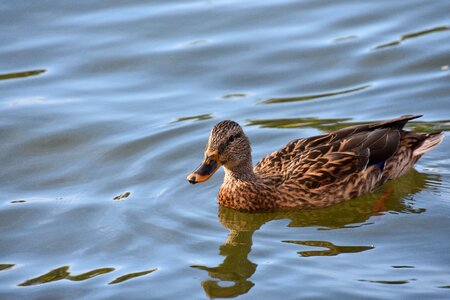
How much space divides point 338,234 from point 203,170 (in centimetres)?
161

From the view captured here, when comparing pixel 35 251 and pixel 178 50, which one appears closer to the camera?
pixel 35 251


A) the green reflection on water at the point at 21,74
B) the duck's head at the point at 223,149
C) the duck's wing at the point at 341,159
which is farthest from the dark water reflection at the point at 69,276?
the green reflection on water at the point at 21,74

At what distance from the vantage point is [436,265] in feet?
29.3

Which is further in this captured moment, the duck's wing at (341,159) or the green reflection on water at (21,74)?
the green reflection on water at (21,74)

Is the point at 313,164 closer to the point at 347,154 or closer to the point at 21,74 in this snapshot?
the point at 347,154

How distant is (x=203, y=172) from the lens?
1035 centimetres

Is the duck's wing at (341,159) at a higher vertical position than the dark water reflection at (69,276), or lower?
higher

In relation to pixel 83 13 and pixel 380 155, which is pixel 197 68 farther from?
pixel 380 155

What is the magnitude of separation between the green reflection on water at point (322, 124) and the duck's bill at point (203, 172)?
7.20 ft

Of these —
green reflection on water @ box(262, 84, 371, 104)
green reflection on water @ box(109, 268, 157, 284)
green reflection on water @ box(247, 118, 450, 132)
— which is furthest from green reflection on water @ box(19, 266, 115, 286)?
green reflection on water @ box(262, 84, 371, 104)

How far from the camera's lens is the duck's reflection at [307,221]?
361 inches

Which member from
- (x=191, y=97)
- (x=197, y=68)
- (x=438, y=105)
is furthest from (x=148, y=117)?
(x=438, y=105)

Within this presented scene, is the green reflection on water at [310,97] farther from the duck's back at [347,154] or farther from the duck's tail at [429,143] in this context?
the duck's tail at [429,143]

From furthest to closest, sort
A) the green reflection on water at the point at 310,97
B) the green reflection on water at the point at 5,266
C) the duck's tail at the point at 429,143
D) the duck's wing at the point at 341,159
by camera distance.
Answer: the green reflection on water at the point at 310,97 < the duck's tail at the point at 429,143 < the duck's wing at the point at 341,159 < the green reflection on water at the point at 5,266
